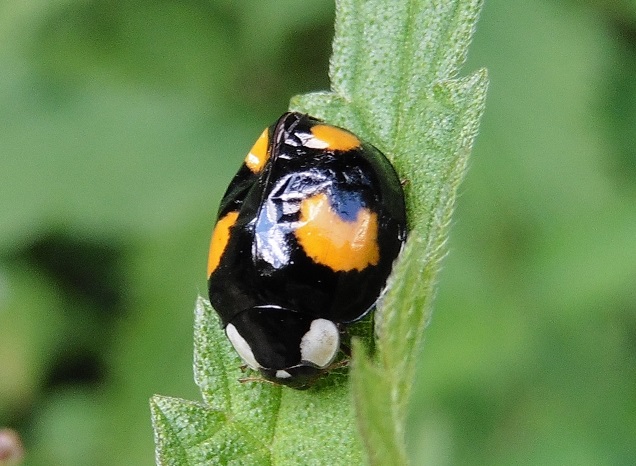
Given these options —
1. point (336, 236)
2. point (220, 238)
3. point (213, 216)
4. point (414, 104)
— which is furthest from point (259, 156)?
point (213, 216)

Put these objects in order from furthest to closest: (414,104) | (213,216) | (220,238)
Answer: (213,216) < (220,238) < (414,104)

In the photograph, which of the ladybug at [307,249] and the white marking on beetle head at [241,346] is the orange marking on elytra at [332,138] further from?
the white marking on beetle head at [241,346]

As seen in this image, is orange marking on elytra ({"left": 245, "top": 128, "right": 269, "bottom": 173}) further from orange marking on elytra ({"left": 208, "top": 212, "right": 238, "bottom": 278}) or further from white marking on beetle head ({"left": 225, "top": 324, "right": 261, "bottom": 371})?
white marking on beetle head ({"left": 225, "top": 324, "right": 261, "bottom": 371})

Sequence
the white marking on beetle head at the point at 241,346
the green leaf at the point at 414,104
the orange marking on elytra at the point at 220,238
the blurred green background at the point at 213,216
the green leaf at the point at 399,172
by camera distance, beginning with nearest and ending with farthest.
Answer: the green leaf at the point at 414,104
the green leaf at the point at 399,172
the white marking on beetle head at the point at 241,346
the orange marking on elytra at the point at 220,238
the blurred green background at the point at 213,216

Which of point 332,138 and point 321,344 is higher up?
point 332,138

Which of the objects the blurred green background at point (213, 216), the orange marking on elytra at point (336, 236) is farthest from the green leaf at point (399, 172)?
the blurred green background at point (213, 216)

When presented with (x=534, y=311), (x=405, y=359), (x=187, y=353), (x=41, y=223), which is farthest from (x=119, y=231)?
(x=405, y=359)

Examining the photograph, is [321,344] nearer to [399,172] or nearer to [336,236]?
[336,236]
